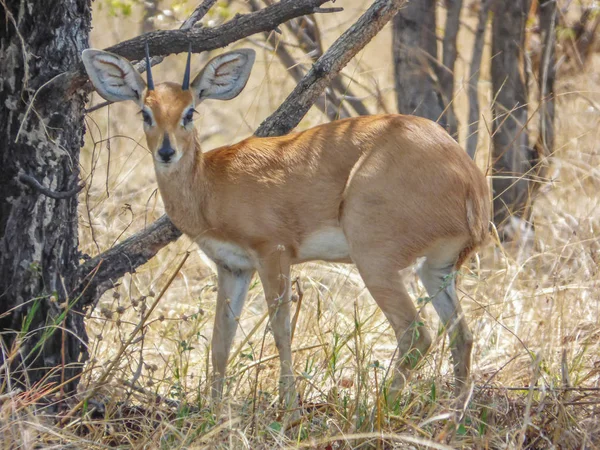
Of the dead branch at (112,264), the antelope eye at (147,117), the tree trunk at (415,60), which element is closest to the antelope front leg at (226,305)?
the dead branch at (112,264)

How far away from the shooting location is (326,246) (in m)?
5.09

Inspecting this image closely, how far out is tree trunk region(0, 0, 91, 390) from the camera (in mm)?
4406

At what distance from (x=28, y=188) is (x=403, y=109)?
4.04m

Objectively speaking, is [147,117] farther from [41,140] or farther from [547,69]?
[547,69]

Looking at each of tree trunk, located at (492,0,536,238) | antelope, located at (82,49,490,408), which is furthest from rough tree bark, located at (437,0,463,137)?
antelope, located at (82,49,490,408)

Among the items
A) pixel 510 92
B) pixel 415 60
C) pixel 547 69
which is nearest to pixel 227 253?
pixel 415 60

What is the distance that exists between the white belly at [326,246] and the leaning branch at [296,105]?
0.66 m

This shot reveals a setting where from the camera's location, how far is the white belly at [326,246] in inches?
199

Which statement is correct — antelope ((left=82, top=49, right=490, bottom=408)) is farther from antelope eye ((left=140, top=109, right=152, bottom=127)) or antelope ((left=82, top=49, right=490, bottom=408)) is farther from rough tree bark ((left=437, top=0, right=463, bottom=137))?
rough tree bark ((left=437, top=0, right=463, bottom=137))

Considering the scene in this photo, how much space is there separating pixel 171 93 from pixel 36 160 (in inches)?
33.6

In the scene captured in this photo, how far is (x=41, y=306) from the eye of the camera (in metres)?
4.57

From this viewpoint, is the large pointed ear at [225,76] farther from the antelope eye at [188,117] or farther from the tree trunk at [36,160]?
the tree trunk at [36,160]

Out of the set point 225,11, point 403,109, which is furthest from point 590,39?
point 225,11

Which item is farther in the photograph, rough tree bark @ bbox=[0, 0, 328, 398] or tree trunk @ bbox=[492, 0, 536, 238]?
tree trunk @ bbox=[492, 0, 536, 238]
